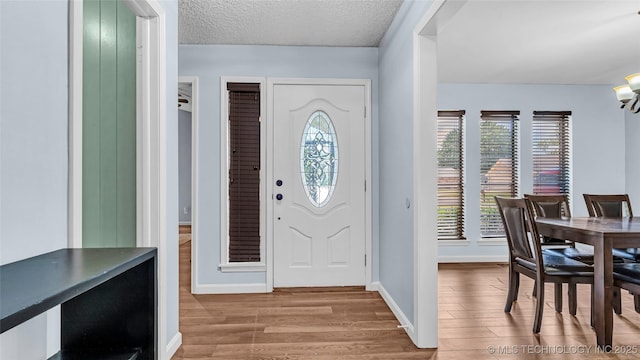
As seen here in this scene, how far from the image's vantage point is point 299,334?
2.46 m

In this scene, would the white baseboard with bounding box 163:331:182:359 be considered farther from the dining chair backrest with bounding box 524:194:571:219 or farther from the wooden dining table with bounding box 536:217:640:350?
the dining chair backrest with bounding box 524:194:571:219

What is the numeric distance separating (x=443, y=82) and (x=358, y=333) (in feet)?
11.4

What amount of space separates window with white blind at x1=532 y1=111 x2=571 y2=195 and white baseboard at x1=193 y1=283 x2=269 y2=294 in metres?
3.84

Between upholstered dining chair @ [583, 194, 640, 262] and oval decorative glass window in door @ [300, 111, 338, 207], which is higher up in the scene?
oval decorative glass window in door @ [300, 111, 338, 207]

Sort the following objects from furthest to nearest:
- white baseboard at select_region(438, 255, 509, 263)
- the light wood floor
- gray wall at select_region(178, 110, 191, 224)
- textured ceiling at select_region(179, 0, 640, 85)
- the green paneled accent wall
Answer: gray wall at select_region(178, 110, 191, 224) < white baseboard at select_region(438, 255, 509, 263) < textured ceiling at select_region(179, 0, 640, 85) < the light wood floor < the green paneled accent wall

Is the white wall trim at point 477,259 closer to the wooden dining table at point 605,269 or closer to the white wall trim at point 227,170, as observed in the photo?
the wooden dining table at point 605,269

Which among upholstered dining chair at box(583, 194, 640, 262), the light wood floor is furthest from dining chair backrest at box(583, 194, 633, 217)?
the light wood floor

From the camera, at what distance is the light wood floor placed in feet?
7.23

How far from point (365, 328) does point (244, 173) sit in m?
1.82

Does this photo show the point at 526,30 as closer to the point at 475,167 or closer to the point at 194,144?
the point at 475,167

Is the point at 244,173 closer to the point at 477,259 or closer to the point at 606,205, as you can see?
the point at 477,259

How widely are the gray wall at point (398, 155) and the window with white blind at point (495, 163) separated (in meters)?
2.09

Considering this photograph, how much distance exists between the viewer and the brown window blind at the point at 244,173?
3.47m

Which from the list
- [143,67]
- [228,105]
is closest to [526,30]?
[228,105]
